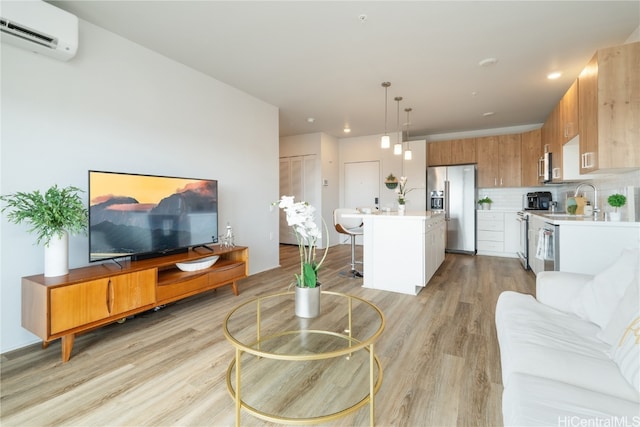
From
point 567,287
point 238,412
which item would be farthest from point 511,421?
point 567,287

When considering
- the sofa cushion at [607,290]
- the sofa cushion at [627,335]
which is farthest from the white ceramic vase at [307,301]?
the sofa cushion at [607,290]

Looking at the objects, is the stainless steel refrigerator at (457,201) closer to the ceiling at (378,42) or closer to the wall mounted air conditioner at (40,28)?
the ceiling at (378,42)

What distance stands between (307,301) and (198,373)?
0.91 m

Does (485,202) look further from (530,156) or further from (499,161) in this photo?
(530,156)

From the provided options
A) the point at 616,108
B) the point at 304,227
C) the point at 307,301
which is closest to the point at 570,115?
the point at 616,108

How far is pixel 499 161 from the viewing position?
18.9 ft

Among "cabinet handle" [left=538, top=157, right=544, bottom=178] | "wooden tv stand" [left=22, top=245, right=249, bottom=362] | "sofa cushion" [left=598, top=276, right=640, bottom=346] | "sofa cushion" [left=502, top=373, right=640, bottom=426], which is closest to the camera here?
"sofa cushion" [left=502, top=373, right=640, bottom=426]

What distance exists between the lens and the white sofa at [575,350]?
948mm

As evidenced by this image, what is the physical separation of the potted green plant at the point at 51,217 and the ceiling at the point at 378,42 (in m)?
1.57

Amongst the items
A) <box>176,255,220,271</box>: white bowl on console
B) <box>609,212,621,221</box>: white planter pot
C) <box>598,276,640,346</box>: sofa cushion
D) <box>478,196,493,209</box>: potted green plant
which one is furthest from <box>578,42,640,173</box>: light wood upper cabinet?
<box>176,255,220,271</box>: white bowl on console

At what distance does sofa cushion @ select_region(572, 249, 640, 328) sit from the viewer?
1471 mm

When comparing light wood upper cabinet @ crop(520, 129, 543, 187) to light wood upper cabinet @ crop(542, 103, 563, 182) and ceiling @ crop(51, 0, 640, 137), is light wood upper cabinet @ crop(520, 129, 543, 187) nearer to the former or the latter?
light wood upper cabinet @ crop(542, 103, 563, 182)

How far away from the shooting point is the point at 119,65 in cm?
275

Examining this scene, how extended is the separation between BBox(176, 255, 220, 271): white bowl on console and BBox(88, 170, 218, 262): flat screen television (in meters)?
0.18
